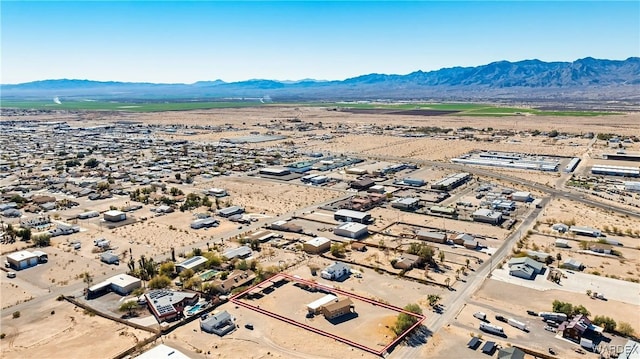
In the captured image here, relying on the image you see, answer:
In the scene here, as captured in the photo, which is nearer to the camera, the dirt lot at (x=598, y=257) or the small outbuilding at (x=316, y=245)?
the dirt lot at (x=598, y=257)

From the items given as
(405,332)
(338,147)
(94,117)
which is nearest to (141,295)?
(405,332)

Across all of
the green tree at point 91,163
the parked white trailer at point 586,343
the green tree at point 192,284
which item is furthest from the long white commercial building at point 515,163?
the green tree at point 91,163

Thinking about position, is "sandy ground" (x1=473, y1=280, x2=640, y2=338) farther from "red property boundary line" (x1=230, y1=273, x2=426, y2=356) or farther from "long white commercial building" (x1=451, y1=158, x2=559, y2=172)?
"long white commercial building" (x1=451, y1=158, x2=559, y2=172)

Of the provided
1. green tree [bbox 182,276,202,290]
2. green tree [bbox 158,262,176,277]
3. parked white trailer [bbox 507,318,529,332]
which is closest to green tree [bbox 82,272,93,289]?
green tree [bbox 158,262,176,277]

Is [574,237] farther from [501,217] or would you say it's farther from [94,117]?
[94,117]

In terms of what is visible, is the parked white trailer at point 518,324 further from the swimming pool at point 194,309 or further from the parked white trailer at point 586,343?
the swimming pool at point 194,309

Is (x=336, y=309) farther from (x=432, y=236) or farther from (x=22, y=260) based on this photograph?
(x=22, y=260)
